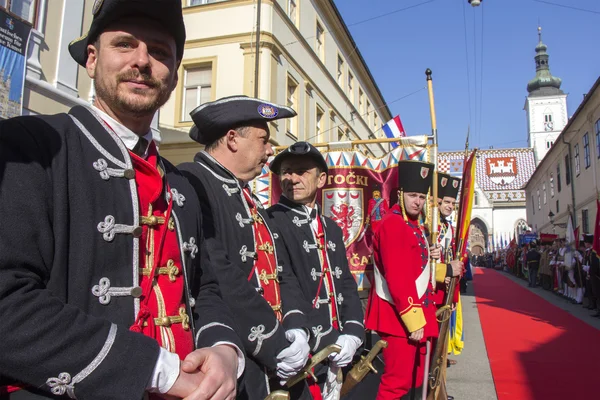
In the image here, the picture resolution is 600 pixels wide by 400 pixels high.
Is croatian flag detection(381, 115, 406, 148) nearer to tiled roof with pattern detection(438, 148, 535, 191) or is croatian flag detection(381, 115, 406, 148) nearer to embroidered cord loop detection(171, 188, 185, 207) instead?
embroidered cord loop detection(171, 188, 185, 207)

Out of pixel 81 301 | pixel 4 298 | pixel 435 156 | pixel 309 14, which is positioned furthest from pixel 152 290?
pixel 309 14

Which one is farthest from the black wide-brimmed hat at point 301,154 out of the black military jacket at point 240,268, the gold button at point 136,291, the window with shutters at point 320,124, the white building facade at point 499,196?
the white building facade at point 499,196

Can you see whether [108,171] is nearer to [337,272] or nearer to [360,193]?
[337,272]

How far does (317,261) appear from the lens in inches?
117

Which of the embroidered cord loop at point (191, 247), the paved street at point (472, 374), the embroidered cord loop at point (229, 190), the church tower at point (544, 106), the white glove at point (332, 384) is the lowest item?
the paved street at point (472, 374)

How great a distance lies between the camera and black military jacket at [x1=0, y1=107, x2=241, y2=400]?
99 cm

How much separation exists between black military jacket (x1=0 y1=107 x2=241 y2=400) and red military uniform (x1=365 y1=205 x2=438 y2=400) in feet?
8.22

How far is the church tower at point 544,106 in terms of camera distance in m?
78.8

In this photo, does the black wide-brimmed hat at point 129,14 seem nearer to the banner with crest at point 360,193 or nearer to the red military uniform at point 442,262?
the red military uniform at point 442,262

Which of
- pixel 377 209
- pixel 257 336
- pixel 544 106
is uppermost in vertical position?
pixel 544 106

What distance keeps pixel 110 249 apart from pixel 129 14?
2.42 feet

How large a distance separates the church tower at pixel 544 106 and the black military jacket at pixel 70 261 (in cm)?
8697

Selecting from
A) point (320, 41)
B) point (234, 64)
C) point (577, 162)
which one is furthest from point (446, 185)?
point (577, 162)

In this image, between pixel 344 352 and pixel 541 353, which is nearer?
pixel 344 352
